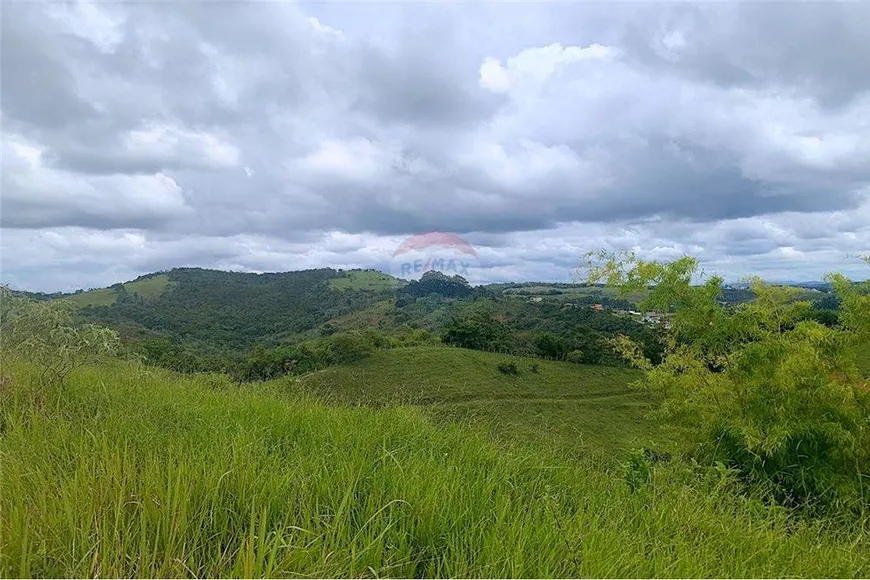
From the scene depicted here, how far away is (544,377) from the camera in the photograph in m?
56.8

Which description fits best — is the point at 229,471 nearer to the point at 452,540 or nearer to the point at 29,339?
the point at 452,540

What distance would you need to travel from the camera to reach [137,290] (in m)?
127

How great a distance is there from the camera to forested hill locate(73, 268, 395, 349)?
90.9 metres

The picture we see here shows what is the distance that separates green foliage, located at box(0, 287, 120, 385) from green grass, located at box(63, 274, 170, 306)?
116712 mm

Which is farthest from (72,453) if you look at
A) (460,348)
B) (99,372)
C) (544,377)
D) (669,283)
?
(460,348)

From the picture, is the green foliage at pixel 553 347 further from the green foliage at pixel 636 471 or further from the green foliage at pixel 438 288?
the green foliage at pixel 636 471

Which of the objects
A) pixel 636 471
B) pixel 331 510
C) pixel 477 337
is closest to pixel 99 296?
pixel 477 337

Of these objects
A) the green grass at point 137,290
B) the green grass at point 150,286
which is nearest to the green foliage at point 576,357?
the green grass at point 137,290

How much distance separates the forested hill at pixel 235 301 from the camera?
9088cm

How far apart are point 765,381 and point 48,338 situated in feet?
32.1

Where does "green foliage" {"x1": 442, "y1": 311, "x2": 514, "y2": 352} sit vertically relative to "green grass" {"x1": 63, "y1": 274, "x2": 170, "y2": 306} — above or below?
below

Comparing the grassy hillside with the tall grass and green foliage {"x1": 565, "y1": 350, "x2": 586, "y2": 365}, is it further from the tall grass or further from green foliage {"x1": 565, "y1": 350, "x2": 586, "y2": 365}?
the tall grass

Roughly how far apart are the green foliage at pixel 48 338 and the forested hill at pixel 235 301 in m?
78.1

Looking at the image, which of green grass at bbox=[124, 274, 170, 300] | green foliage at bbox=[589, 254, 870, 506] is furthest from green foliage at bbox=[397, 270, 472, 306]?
green foliage at bbox=[589, 254, 870, 506]
